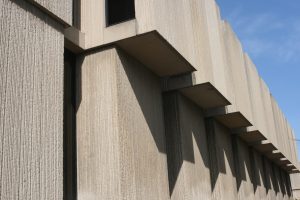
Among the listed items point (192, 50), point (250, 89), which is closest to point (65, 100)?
point (192, 50)

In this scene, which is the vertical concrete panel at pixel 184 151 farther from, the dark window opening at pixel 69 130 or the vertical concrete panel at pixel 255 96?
the vertical concrete panel at pixel 255 96

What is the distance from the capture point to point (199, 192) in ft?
42.4

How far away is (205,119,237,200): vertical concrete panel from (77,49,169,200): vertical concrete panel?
556cm

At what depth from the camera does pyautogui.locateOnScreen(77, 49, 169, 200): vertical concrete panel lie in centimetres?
872

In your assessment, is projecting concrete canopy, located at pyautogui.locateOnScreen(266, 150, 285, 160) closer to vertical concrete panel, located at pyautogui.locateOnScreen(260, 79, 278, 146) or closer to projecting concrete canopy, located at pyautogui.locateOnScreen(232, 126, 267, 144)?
vertical concrete panel, located at pyautogui.locateOnScreen(260, 79, 278, 146)

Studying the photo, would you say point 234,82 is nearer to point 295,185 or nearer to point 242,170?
point 242,170

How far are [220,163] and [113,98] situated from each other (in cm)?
823

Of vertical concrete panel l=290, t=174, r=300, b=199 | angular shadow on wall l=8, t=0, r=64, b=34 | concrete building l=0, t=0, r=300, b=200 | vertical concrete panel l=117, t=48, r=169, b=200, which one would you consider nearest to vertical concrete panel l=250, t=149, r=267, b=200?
concrete building l=0, t=0, r=300, b=200

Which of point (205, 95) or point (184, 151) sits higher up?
point (205, 95)

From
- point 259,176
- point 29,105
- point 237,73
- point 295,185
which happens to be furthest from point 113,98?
point 295,185

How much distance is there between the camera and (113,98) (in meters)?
9.12

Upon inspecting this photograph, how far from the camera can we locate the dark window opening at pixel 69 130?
29.3 feet

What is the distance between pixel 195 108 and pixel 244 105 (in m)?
3.77

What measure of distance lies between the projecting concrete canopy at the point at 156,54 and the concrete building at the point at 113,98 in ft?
0.09
